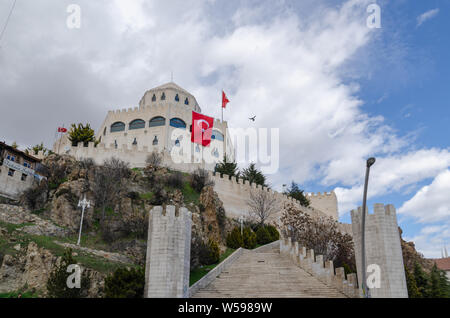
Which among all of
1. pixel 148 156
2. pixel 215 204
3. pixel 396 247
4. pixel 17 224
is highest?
pixel 148 156

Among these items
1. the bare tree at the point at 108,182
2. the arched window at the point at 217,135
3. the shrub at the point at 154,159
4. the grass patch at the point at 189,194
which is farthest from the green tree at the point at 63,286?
the arched window at the point at 217,135

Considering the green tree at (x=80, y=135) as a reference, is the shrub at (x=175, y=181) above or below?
below

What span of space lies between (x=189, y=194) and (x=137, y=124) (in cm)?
1661

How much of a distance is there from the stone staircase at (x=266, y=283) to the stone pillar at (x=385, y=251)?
111 inches

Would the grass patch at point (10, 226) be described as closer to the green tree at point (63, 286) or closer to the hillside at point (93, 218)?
the hillside at point (93, 218)

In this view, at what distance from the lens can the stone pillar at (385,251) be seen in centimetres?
1736

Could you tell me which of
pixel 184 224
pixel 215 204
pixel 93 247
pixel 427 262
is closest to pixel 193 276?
pixel 184 224

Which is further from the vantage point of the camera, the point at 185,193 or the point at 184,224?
the point at 185,193

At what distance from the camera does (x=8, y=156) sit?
1273 inches

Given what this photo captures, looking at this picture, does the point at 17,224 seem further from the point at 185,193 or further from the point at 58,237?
the point at 185,193

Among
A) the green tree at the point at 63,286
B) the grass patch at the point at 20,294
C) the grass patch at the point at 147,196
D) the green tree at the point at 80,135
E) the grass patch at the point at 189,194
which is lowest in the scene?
the grass patch at the point at 20,294

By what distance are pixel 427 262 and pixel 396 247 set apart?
111ft

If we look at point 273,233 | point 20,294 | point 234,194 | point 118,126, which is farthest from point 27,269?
point 118,126

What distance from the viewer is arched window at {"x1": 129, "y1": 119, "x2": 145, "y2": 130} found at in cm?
4962
